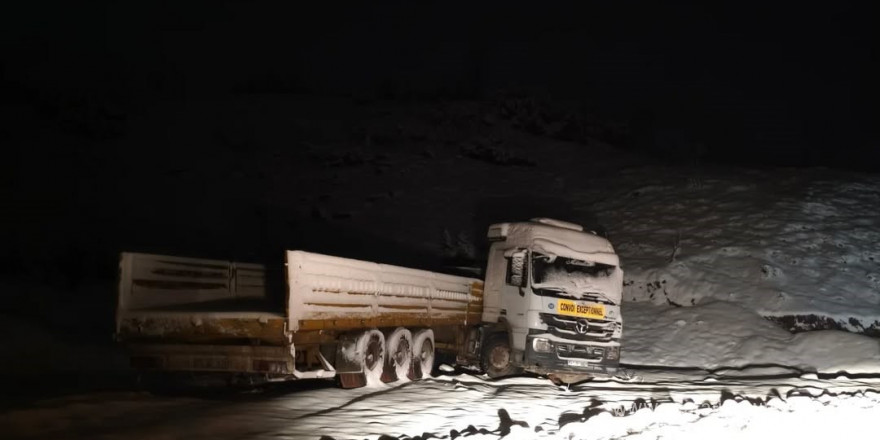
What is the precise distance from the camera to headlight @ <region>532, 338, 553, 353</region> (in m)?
14.4

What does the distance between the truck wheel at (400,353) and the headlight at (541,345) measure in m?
2.51

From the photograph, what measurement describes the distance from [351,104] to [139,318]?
3809 centimetres

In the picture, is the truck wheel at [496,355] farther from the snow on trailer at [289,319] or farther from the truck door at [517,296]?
the snow on trailer at [289,319]

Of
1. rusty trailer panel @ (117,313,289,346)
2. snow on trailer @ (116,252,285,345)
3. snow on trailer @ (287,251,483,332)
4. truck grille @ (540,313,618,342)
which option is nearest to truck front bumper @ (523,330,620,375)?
truck grille @ (540,313,618,342)

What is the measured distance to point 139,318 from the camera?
420 inches

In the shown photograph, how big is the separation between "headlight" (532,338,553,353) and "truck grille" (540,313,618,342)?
22 centimetres

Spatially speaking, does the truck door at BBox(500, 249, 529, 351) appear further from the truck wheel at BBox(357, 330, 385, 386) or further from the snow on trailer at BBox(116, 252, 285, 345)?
the snow on trailer at BBox(116, 252, 285, 345)

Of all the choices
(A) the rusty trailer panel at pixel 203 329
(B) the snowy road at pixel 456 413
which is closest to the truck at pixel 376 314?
(A) the rusty trailer panel at pixel 203 329

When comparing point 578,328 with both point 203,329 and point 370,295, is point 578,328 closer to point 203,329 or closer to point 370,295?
point 370,295

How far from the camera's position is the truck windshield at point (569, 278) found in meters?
14.7

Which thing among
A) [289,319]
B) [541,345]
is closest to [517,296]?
[541,345]

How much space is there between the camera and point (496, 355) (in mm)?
15156

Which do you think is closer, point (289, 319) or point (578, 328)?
point (289, 319)

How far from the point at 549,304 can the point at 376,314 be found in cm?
412
